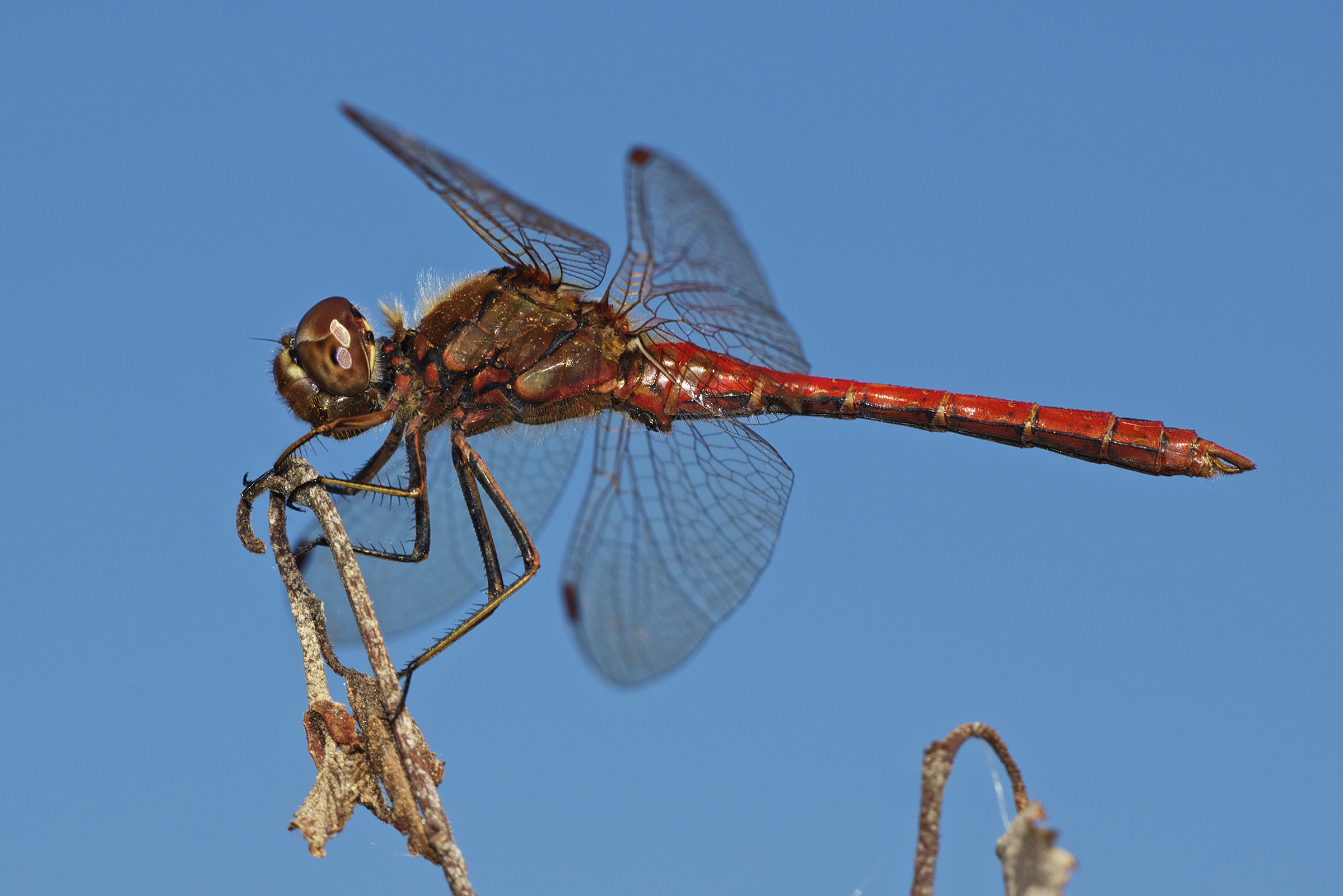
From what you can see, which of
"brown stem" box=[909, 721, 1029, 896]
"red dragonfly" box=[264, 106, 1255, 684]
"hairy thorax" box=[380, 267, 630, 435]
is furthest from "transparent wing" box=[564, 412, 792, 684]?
"brown stem" box=[909, 721, 1029, 896]

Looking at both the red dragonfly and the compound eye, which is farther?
the compound eye

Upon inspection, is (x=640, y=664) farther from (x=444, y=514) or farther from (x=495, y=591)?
(x=444, y=514)

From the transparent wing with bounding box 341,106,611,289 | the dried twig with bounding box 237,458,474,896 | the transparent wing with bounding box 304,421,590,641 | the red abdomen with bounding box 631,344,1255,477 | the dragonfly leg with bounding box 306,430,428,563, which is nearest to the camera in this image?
the dried twig with bounding box 237,458,474,896

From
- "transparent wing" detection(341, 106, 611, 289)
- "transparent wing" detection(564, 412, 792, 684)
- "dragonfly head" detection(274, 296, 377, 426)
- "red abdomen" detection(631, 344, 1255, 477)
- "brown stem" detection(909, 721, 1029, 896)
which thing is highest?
"transparent wing" detection(341, 106, 611, 289)

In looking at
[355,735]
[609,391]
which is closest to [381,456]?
[609,391]

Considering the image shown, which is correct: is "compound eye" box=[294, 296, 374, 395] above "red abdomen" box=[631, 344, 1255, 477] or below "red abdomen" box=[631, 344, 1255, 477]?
below

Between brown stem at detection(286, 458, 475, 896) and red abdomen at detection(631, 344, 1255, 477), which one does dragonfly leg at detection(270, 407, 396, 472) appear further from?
red abdomen at detection(631, 344, 1255, 477)

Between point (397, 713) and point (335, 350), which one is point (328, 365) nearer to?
point (335, 350)

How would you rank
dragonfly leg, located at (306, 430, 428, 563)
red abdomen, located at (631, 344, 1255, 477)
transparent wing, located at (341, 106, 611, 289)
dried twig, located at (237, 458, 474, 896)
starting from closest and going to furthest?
1. dried twig, located at (237, 458, 474, 896)
2. transparent wing, located at (341, 106, 611, 289)
3. dragonfly leg, located at (306, 430, 428, 563)
4. red abdomen, located at (631, 344, 1255, 477)

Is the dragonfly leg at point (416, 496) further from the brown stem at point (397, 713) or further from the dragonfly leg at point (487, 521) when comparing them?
the brown stem at point (397, 713)
